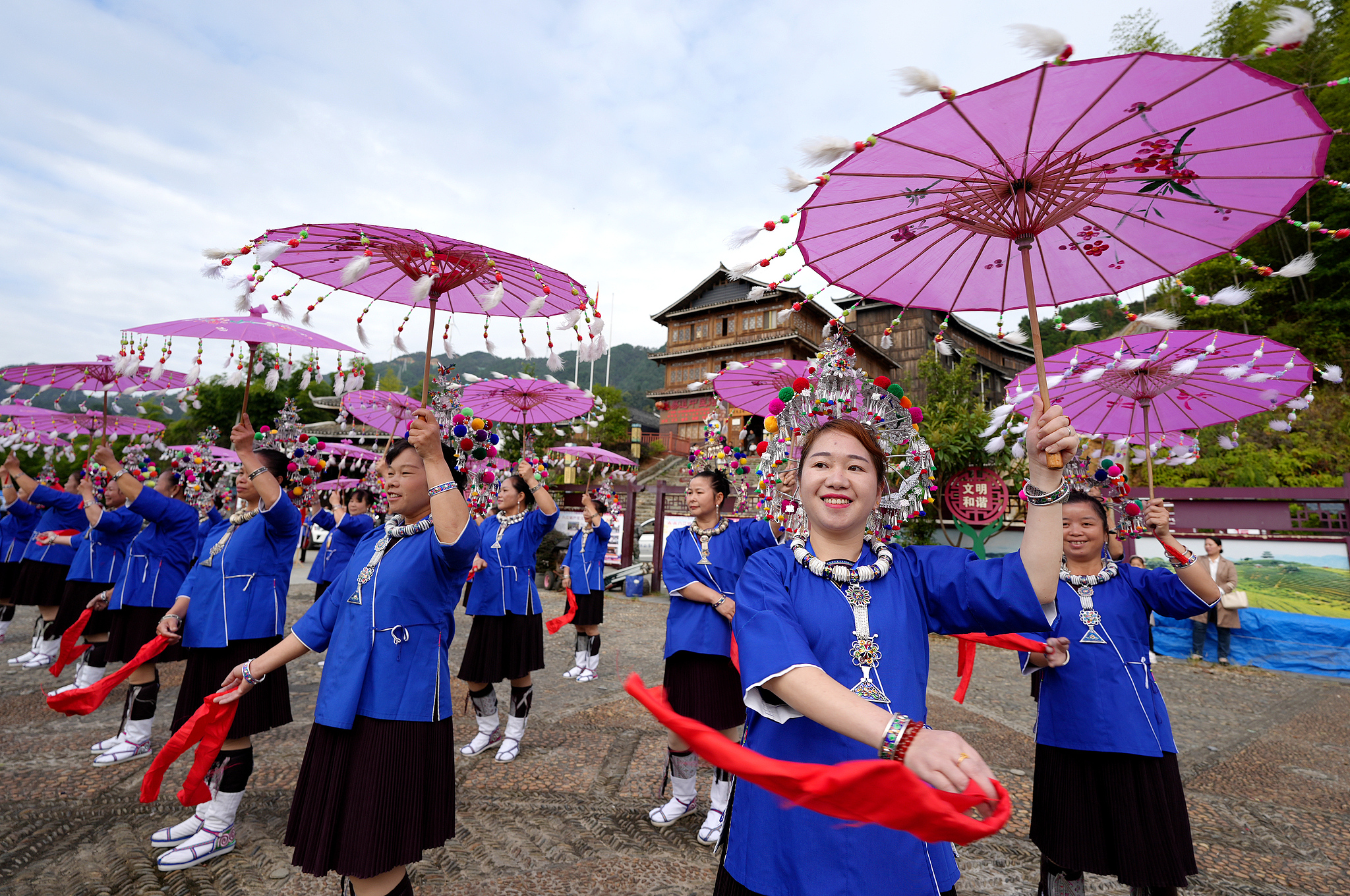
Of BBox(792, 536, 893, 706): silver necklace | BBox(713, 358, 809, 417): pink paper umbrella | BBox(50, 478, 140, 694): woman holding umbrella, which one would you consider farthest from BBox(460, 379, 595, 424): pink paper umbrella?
BBox(792, 536, 893, 706): silver necklace

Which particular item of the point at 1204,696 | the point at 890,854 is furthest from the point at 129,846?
the point at 1204,696

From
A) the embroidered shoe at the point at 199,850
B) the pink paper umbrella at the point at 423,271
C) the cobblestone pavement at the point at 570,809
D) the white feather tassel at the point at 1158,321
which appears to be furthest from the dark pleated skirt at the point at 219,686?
the white feather tassel at the point at 1158,321

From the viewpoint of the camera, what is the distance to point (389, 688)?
257 cm

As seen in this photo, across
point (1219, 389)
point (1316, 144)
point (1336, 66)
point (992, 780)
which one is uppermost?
point (1336, 66)

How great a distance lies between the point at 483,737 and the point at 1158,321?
542 centimetres

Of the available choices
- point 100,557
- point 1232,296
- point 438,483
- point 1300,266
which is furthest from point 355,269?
point 100,557

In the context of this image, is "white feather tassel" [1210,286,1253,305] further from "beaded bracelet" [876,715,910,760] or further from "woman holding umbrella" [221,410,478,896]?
"woman holding umbrella" [221,410,478,896]

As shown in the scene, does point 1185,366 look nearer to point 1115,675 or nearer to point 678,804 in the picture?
point 1115,675

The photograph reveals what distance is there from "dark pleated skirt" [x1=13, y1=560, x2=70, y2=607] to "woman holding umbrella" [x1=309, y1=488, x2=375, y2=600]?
2788 millimetres

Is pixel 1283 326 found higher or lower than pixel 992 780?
higher

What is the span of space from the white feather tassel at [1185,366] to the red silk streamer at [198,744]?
16.3 ft

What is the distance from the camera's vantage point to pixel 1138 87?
1.87 m

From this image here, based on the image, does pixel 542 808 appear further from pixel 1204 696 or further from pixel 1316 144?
pixel 1204 696

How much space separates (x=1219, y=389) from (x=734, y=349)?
24735 mm
